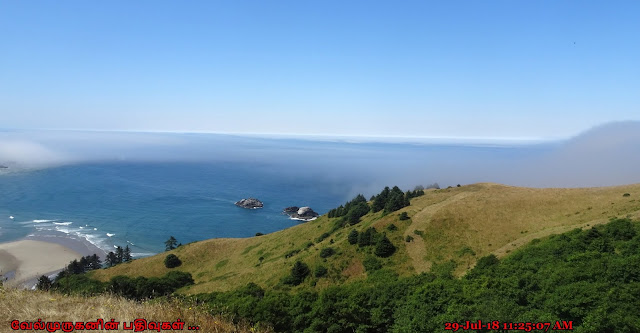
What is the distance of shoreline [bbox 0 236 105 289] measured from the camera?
256 ft

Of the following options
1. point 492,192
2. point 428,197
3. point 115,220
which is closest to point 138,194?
point 115,220

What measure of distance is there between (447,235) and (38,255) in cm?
11353

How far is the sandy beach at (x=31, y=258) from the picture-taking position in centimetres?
7800

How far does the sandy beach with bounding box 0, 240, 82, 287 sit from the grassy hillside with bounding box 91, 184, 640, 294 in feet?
110

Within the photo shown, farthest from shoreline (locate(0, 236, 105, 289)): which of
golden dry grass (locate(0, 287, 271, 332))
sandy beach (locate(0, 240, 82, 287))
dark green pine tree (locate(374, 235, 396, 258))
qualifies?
golden dry grass (locate(0, 287, 271, 332))

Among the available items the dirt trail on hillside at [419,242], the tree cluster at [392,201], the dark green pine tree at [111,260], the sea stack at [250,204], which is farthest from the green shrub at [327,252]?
the sea stack at [250,204]

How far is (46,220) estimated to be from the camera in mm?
129375

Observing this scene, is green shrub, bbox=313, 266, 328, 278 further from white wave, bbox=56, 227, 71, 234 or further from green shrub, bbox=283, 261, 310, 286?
white wave, bbox=56, 227, 71, 234

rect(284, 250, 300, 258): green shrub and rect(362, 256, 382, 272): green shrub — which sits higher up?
rect(362, 256, 382, 272): green shrub

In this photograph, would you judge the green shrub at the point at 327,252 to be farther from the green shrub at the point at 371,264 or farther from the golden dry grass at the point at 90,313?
the golden dry grass at the point at 90,313

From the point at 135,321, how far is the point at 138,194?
216051 mm

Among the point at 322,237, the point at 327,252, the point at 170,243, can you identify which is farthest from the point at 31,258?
the point at 327,252
